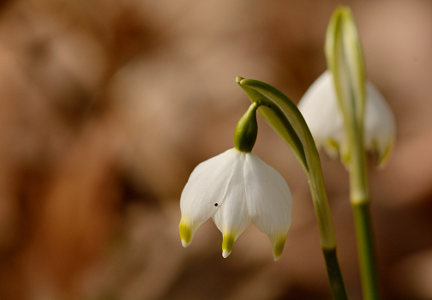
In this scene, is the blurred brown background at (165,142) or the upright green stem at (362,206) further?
the blurred brown background at (165,142)

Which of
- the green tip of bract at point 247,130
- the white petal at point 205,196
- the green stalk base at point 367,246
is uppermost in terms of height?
the green tip of bract at point 247,130

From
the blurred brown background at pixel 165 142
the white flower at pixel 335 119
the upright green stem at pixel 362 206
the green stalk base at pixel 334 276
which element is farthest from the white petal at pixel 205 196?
the blurred brown background at pixel 165 142

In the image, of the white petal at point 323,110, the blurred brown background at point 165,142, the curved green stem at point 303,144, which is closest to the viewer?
the curved green stem at point 303,144

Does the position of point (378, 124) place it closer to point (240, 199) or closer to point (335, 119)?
point (335, 119)

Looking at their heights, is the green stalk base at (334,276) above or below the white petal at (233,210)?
below

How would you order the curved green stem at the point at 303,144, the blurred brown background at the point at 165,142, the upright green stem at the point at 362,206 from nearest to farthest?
1. the curved green stem at the point at 303,144
2. the upright green stem at the point at 362,206
3. the blurred brown background at the point at 165,142

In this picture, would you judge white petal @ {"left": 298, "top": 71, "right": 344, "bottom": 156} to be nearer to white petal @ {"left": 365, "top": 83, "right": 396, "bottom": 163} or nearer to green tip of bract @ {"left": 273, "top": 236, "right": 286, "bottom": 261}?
white petal @ {"left": 365, "top": 83, "right": 396, "bottom": 163}

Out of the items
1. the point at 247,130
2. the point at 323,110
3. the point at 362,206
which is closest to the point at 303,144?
the point at 247,130

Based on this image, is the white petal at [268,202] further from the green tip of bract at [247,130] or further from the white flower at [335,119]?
the white flower at [335,119]
